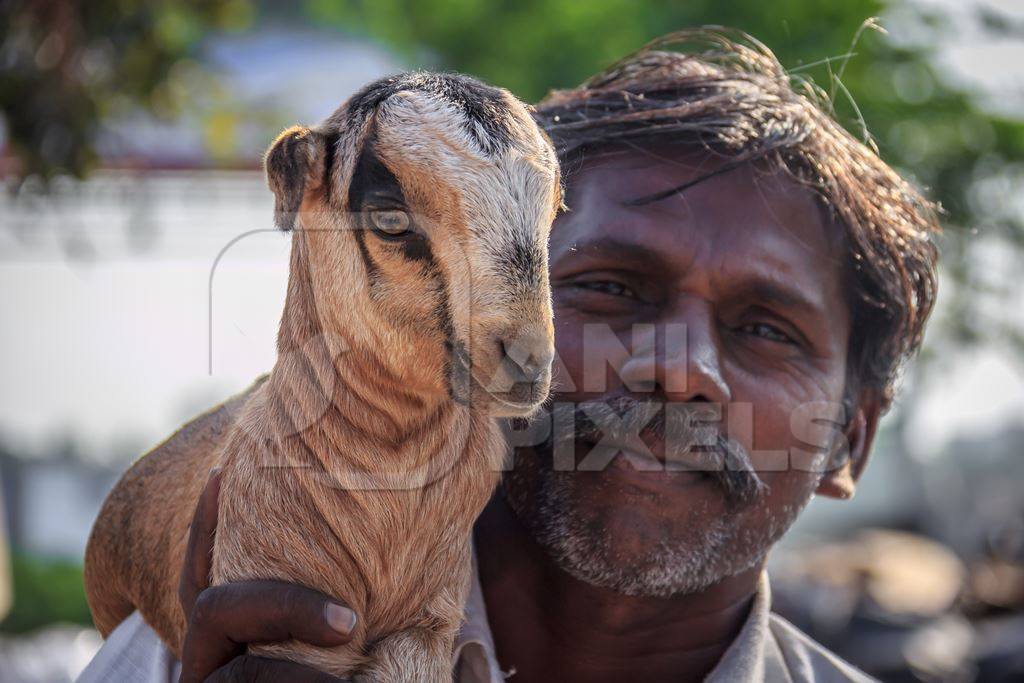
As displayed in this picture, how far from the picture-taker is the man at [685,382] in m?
2.45

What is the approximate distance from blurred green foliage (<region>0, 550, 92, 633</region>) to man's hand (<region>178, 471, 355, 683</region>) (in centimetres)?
1345

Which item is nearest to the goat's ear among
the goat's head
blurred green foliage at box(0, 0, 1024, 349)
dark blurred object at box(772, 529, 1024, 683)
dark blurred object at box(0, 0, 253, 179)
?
the goat's head

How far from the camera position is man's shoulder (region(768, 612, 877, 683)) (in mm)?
2928

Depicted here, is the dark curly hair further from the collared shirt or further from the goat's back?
the goat's back

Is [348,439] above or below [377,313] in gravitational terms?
below

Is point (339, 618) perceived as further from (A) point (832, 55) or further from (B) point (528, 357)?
(A) point (832, 55)

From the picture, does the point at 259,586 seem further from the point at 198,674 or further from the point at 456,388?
the point at 456,388

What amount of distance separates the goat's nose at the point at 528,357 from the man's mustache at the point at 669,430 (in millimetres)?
694

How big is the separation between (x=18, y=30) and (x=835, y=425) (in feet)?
18.0

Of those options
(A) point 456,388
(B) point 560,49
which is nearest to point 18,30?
(A) point 456,388

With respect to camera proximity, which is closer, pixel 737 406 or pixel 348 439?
pixel 348 439

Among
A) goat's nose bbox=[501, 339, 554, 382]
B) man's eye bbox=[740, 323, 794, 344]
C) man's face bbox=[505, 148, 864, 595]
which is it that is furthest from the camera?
man's eye bbox=[740, 323, 794, 344]

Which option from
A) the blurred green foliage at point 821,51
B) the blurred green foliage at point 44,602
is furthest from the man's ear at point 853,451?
the blurred green foliage at point 44,602

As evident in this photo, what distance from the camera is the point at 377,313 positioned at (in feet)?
6.20
